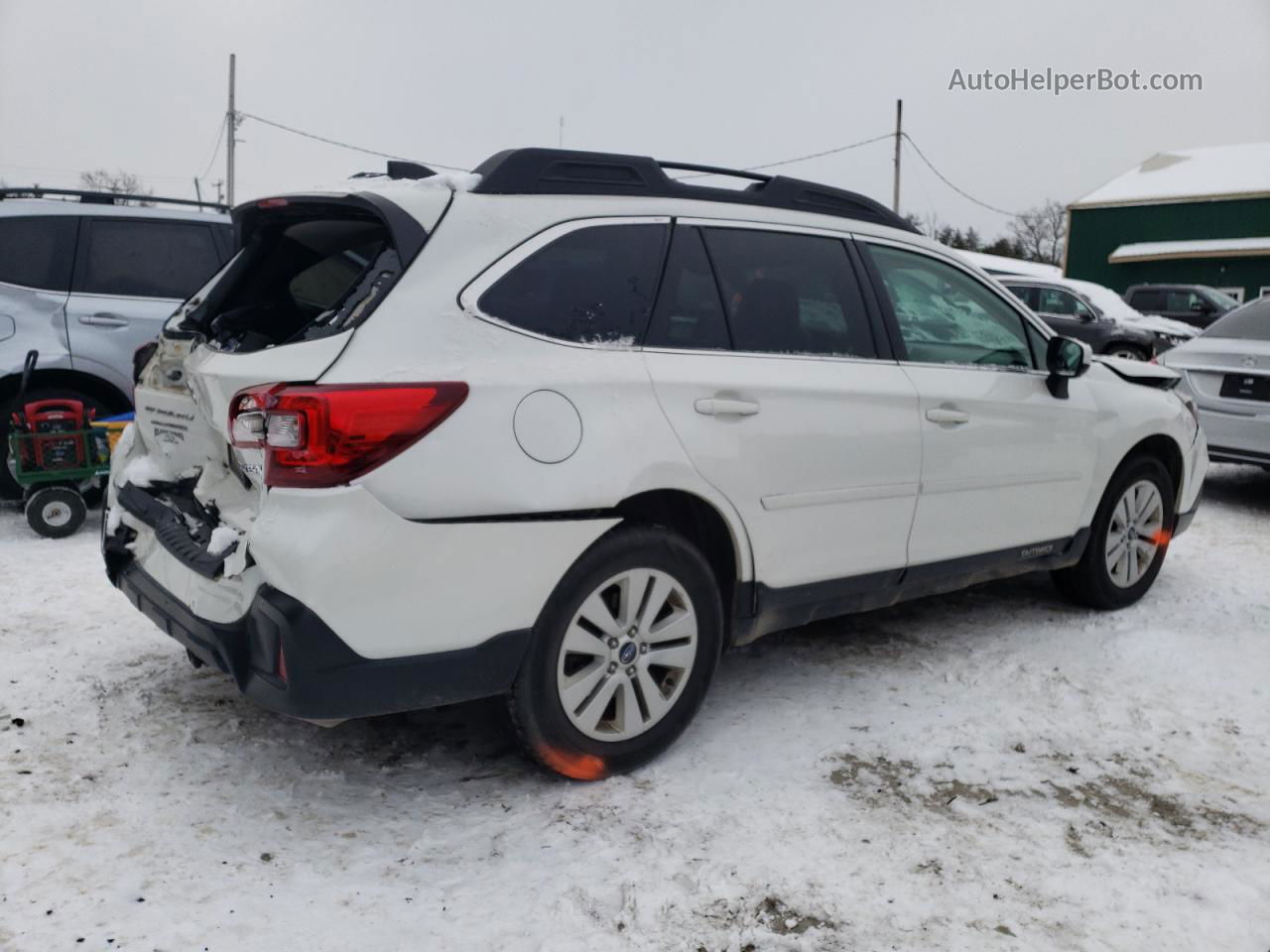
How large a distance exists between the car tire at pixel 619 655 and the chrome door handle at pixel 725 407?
0.39 m

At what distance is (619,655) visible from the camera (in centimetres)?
310

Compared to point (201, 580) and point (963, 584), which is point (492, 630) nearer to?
point (201, 580)

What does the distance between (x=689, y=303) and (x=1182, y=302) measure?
21.2 metres

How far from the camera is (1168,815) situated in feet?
10.1

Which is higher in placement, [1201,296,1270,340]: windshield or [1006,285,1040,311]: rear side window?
[1006,285,1040,311]: rear side window

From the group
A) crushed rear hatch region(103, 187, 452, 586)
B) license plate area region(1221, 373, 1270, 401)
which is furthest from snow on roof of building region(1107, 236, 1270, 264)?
crushed rear hatch region(103, 187, 452, 586)

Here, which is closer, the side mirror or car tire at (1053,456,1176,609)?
the side mirror

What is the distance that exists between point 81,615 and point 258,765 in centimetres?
186

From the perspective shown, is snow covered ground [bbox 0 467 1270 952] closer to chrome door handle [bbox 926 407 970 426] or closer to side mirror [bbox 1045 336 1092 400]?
chrome door handle [bbox 926 407 970 426]

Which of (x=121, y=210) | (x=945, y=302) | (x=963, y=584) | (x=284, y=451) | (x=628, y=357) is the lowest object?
(x=963, y=584)

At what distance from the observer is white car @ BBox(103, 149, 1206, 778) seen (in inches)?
104

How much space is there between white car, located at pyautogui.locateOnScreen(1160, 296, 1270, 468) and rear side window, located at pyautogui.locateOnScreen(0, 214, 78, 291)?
25.2 feet

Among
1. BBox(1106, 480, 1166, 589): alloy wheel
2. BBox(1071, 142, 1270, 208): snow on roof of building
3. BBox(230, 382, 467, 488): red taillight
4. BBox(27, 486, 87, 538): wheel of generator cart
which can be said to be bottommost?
BBox(27, 486, 87, 538): wheel of generator cart

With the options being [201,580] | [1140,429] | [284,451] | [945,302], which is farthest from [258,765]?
[1140,429]
